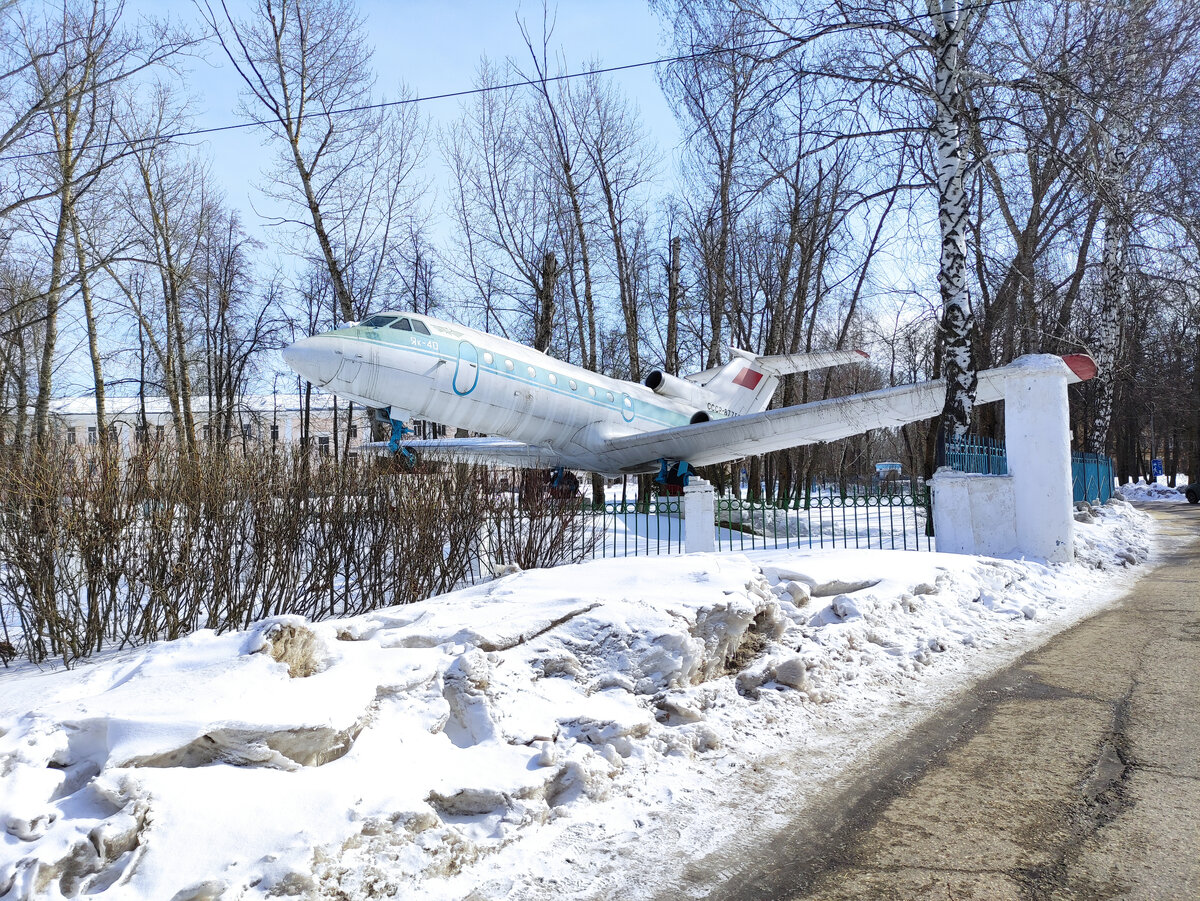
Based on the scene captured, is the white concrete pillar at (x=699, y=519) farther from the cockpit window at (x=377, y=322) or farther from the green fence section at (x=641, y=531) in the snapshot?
the cockpit window at (x=377, y=322)

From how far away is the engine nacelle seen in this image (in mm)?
18016

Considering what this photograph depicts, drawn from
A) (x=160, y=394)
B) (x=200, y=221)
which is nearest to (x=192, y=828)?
(x=200, y=221)

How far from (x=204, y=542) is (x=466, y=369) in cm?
745

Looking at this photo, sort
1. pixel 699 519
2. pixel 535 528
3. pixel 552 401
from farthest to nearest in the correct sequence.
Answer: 1. pixel 552 401
2. pixel 699 519
3. pixel 535 528

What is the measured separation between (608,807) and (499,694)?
30.6 inches

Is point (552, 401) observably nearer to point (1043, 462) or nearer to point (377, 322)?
point (377, 322)

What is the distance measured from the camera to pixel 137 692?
3.11 m

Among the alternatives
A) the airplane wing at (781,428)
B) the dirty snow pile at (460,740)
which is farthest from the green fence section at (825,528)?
the dirty snow pile at (460,740)

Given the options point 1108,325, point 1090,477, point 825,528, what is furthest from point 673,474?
point 1108,325

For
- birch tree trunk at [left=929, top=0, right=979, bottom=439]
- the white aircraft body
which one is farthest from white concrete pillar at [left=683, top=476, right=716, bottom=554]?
birch tree trunk at [left=929, top=0, right=979, bottom=439]

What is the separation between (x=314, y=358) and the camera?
476 inches

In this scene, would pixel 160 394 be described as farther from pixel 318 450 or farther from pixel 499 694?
pixel 499 694

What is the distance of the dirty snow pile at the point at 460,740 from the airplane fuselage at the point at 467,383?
25.8ft

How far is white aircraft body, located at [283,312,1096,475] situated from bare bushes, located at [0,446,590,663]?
339 cm
